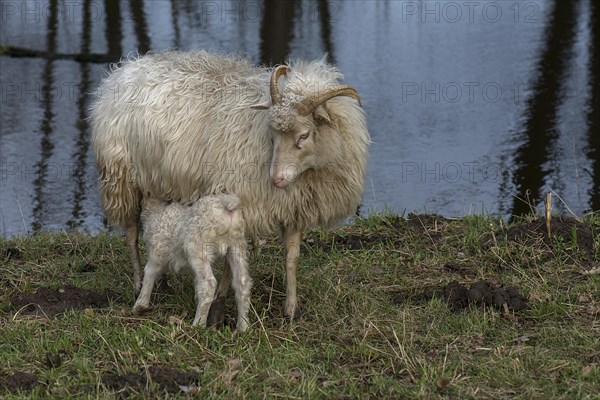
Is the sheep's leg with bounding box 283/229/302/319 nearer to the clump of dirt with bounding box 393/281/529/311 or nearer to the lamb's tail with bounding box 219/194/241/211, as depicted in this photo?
the lamb's tail with bounding box 219/194/241/211

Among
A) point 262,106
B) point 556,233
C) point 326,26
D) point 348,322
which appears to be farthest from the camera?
point 326,26

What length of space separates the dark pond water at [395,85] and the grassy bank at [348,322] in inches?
48.3

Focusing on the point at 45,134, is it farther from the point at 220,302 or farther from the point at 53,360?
the point at 53,360

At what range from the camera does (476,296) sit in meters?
6.52

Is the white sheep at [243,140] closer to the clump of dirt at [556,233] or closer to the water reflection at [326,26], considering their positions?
the clump of dirt at [556,233]

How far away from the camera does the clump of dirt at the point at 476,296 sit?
6.49 meters

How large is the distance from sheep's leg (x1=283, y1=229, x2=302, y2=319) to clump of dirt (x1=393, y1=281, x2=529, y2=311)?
69cm

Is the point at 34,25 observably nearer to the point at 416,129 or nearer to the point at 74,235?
the point at 416,129

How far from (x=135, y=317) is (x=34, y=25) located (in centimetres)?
1163

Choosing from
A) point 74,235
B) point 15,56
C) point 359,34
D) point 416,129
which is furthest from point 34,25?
point 74,235

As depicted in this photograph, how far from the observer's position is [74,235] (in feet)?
27.4

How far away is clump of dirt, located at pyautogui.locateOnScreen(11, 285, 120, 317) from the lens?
659 centimetres

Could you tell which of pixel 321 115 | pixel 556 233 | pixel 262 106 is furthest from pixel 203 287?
pixel 556 233

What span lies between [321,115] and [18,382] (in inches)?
88.8
